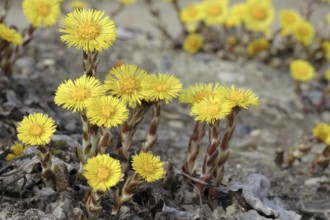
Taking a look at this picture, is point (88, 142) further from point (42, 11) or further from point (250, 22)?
point (250, 22)

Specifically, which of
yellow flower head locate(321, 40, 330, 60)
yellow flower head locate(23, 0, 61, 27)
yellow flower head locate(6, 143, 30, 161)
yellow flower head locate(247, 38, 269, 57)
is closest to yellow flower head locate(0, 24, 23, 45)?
yellow flower head locate(23, 0, 61, 27)

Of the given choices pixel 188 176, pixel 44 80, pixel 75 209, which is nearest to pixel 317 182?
pixel 188 176

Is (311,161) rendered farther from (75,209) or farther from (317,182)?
(75,209)

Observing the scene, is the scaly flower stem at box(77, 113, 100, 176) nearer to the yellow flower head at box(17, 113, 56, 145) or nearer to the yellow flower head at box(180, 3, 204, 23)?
the yellow flower head at box(17, 113, 56, 145)

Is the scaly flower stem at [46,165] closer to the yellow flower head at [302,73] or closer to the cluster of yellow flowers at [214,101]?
the cluster of yellow flowers at [214,101]

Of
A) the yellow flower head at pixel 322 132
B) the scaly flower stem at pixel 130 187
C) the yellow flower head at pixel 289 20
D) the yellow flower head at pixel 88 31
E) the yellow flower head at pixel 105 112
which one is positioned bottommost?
the scaly flower stem at pixel 130 187

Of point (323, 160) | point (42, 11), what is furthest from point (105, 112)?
point (323, 160)

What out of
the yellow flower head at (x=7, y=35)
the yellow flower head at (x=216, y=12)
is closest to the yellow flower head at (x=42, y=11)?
the yellow flower head at (x=7, y=35)
